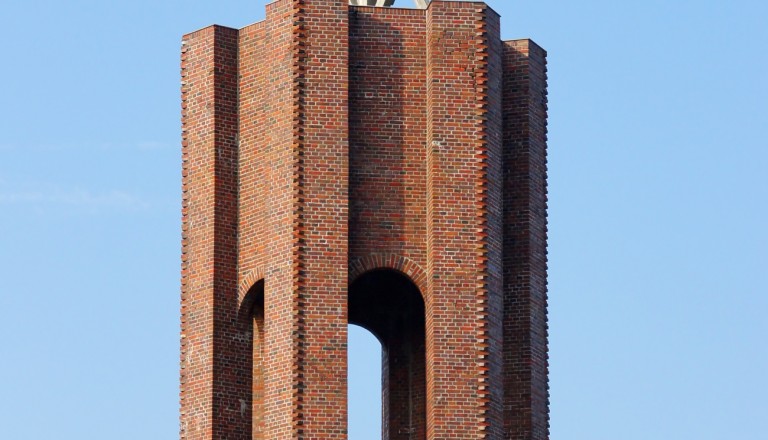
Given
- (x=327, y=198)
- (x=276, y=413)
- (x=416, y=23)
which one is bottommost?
(x=276, y=413)

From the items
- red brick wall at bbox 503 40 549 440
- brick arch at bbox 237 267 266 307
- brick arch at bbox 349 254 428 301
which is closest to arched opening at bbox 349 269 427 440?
brick arch at bbox 349 254 428 301

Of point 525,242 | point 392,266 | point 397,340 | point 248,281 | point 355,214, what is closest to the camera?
point 392,266

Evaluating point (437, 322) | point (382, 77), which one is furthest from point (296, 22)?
point (437, 322)

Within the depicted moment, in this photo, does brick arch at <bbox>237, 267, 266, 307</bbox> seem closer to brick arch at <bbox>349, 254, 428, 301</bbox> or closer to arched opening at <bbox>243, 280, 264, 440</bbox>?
arched opening at <bbox>243, 280, 264, 440</bbox>

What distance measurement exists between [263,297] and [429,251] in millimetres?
3256

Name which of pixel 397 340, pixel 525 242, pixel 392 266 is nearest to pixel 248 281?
pixel 392 266

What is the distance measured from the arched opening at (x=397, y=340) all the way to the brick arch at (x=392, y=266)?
4.03 feet

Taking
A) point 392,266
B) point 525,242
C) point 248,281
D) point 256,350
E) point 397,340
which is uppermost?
point 525,242

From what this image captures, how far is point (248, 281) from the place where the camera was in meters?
53.4

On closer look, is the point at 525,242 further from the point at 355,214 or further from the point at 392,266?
the point at 355,214

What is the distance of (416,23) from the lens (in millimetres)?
53469

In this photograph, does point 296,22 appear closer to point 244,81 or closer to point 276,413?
point 244,81

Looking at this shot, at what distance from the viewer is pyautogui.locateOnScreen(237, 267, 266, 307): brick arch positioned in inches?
2093

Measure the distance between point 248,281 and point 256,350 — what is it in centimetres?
123
